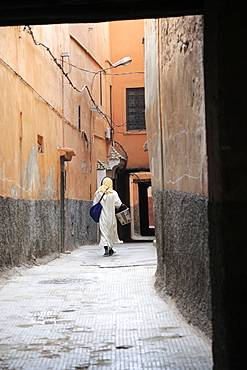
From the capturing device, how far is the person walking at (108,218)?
13602 millimetres

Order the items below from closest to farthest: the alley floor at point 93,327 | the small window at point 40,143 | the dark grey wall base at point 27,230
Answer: the alley floor at point 93,327
the dark grey wall base at point 27,230
the small window at point 40,143

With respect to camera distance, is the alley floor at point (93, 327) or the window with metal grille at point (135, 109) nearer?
the alley floor at point (93, 327)

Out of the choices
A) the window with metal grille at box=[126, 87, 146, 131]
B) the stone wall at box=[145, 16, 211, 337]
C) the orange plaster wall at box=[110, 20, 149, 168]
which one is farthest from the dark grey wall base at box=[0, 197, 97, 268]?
the window with metal grille at box=[126, 87, 146, 131]

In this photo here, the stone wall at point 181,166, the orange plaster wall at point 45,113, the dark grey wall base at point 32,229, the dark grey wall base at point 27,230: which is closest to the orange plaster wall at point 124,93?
the orange plaster wall at point 45,113

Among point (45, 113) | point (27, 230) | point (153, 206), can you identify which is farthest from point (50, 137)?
point (153, 206)

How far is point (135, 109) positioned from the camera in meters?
23.9

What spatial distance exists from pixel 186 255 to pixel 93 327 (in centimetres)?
104

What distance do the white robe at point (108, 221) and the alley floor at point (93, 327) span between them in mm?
4577

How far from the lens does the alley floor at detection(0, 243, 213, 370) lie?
4.12 metres

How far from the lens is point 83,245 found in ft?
57.8

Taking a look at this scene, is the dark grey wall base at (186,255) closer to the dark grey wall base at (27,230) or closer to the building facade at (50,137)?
the dark grey wall base at (27,230)

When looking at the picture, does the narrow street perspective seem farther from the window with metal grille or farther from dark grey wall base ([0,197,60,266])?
the window with metal grille

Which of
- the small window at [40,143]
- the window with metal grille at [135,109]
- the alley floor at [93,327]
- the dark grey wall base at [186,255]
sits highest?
the window with metal grille at [135,109]

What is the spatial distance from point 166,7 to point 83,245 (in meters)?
14.0
